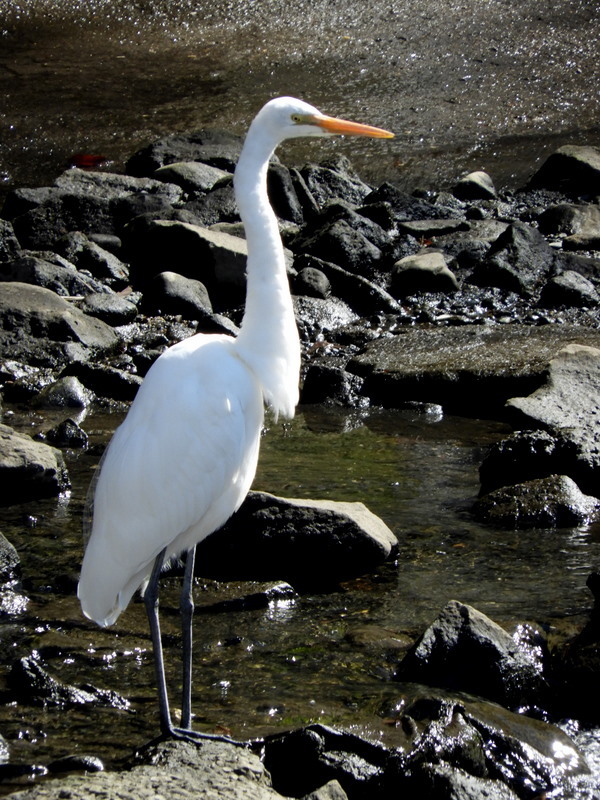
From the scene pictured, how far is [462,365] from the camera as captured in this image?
24.9 feet

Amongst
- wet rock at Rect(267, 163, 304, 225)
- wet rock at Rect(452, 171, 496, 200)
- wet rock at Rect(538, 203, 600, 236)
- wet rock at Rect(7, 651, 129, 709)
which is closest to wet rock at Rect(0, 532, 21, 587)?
wet rock at Rect(7, 651, 129, 709)

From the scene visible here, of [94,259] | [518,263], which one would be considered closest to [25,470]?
[94,259]

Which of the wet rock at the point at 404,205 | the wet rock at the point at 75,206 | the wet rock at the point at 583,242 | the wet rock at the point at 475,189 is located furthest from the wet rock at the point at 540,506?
the wet rock at the point at 475,189

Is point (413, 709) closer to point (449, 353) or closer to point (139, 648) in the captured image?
point (139, 648)

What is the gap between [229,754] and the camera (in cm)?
315

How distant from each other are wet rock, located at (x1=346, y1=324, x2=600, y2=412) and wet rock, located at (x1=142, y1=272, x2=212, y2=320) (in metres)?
1.51

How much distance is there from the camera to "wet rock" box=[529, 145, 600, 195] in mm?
12273

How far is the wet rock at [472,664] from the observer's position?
3.83 metres

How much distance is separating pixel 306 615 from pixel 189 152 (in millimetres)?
9156

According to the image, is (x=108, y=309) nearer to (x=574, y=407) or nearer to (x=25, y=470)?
(x=25, y=470)

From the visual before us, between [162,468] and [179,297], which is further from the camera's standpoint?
[179,297]

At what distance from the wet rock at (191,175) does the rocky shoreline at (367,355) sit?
0.03 metres

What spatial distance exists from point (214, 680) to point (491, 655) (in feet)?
3.26

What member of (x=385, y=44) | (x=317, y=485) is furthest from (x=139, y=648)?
(x=385, y=44)
